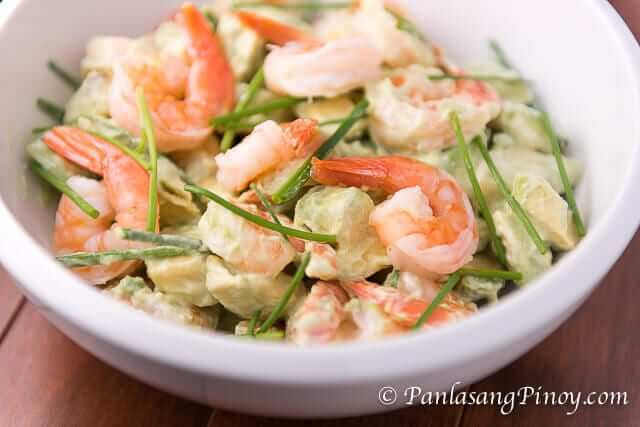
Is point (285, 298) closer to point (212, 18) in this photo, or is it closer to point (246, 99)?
point (246, 99)

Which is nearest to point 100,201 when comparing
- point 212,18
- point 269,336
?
point 269,336

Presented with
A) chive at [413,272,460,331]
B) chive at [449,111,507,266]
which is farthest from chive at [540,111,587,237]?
chive at [413,272,460,331]

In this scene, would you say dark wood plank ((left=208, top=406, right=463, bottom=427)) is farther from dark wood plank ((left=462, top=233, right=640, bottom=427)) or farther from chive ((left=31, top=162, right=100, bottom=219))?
chive ((left=31, top=162, right=100, bottom=219))

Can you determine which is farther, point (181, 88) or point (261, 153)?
point (181, 88)

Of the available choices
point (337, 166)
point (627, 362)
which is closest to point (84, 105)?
point (337, 166)

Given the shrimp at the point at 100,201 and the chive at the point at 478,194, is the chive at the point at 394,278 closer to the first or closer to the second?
the chive at the point at 478,194
